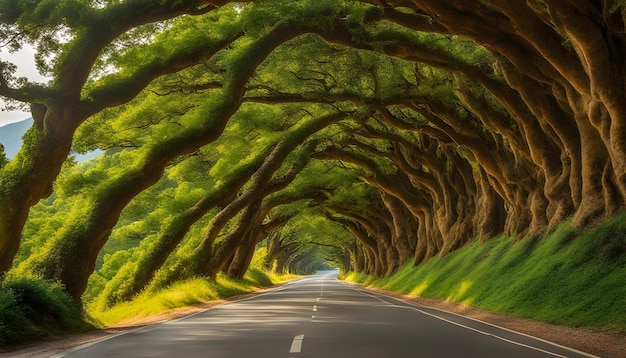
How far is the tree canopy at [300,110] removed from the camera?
15.0 meters

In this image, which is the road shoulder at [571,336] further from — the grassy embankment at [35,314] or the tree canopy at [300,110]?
the grassy embankment at [35,314]

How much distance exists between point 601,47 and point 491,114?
8737mm

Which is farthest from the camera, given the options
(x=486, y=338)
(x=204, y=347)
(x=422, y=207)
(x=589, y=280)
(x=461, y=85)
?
(x=422, y=207)

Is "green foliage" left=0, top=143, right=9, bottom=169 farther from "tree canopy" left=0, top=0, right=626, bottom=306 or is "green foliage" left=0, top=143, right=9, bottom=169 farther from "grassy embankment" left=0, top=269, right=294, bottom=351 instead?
"grassy embankment" left=0, top=269, right=294, bottom=351

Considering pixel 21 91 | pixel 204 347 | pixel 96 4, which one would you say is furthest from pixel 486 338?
pixel 96 4

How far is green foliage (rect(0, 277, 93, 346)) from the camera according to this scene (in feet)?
37.3

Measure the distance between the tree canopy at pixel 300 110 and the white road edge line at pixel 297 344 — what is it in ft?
22.7

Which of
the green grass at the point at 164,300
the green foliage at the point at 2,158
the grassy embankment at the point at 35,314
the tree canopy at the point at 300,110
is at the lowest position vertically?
the green grass at the point at 164,300

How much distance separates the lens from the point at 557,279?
58.5ft

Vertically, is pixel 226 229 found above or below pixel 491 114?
below

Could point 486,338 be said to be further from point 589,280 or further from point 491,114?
point 491,114

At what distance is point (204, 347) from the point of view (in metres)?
10.2

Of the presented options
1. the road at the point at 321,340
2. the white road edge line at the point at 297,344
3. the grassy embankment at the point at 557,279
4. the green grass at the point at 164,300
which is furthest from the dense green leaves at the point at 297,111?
the white road edge line at the point at 297,344

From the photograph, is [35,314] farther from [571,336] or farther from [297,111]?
[297,111]
